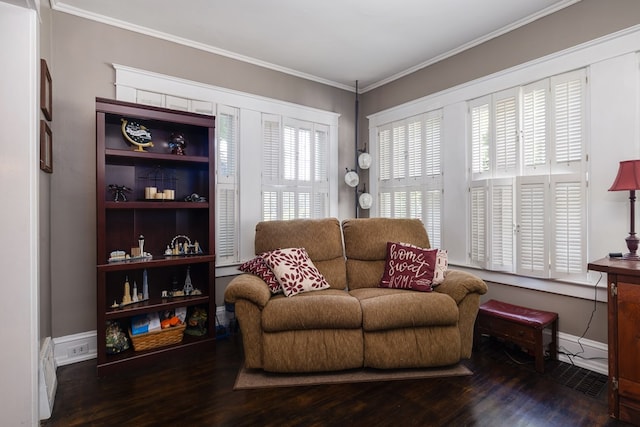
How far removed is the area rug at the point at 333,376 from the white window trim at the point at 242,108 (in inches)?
50.4

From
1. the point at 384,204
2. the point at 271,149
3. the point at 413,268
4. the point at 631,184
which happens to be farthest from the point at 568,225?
the point at 271,149

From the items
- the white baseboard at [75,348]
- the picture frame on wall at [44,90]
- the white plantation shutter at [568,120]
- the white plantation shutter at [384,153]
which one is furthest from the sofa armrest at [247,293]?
the white plantation shutter at [568,120]

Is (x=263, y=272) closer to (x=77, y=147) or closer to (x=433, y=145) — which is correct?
(x=77, y=147)

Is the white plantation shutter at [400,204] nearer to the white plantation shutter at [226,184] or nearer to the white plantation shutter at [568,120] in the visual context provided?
the white plantation shutter at [568,120]

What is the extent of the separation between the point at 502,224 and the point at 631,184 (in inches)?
39.1

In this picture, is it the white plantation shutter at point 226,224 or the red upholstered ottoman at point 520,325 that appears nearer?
the red upholstered ottoman at point 520,325

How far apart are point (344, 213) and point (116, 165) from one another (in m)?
2.58

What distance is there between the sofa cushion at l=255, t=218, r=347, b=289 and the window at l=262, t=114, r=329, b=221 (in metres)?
0.59

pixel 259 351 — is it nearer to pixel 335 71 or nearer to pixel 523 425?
pixel 523 425

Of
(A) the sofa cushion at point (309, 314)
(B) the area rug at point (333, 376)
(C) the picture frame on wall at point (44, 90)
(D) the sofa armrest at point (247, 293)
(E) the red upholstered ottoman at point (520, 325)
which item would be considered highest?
(C) the picture frame on wall at point (44, 90)

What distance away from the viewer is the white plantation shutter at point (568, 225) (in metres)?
2.49

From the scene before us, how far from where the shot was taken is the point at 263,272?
8.87 feet

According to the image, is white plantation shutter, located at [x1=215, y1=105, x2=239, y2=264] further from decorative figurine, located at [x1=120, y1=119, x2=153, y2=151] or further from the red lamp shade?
the red lamp shade

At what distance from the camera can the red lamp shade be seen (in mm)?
2029
